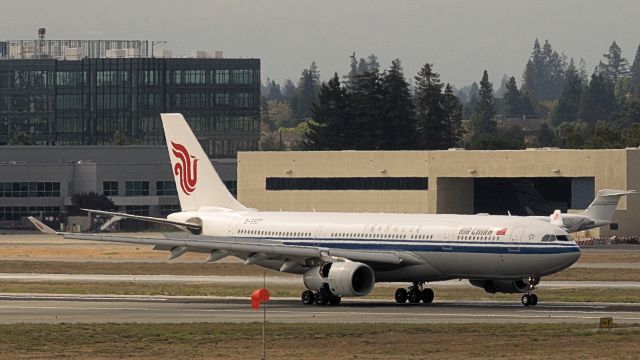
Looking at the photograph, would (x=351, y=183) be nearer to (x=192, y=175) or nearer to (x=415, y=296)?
(x=192, y=175)

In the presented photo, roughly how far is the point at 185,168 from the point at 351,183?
6533cm

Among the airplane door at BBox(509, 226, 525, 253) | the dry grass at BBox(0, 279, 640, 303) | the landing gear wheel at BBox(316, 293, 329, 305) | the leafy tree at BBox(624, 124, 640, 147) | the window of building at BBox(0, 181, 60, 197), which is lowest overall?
the dry grass at BBox(0, 279, 640, 303)

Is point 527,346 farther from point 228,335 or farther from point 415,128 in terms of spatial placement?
point 415,128

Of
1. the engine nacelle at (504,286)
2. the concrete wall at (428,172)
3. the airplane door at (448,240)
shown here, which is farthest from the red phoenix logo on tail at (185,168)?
the concrete wall at (428,172)

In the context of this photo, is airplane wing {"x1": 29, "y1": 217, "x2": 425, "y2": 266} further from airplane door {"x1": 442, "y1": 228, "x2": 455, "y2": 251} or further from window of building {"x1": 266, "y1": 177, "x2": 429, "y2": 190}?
window of building {"x1": 266, "y1": 177, "x2": 429, "y2": 190}

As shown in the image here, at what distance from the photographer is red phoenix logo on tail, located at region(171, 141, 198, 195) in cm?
7431

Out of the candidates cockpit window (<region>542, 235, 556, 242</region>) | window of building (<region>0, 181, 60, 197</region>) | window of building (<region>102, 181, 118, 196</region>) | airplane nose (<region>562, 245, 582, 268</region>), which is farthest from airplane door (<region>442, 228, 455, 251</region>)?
window of building (<region>102, 181, 118, 196</region>)


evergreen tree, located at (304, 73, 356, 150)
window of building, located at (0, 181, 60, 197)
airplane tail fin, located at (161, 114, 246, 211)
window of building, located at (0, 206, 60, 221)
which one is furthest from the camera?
evergreen tree, located at (304, 73, 356, 150)

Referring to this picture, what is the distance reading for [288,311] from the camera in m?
59.9

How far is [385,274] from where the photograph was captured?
64875 mm

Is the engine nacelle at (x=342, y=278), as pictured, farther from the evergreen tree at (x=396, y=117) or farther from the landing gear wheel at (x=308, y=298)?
the evergreen tree at (x=396, y=117)

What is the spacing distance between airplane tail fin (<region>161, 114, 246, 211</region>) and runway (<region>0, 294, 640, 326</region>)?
6863 millimetres

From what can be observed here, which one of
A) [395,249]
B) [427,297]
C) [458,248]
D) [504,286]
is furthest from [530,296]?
[395,249]

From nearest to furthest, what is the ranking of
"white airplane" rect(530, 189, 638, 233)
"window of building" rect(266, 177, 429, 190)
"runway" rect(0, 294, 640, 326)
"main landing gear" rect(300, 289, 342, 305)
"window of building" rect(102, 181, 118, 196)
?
"runway" rect(0, 294, 640, 326) < "main landing gear" rect(300, 289, 342, 305) < "white airplane" rect(530, 189, 638, 233) < "window of building" rect(266, 177, 429, 190) < "window of building" rect(102, 181, 118, 196)
